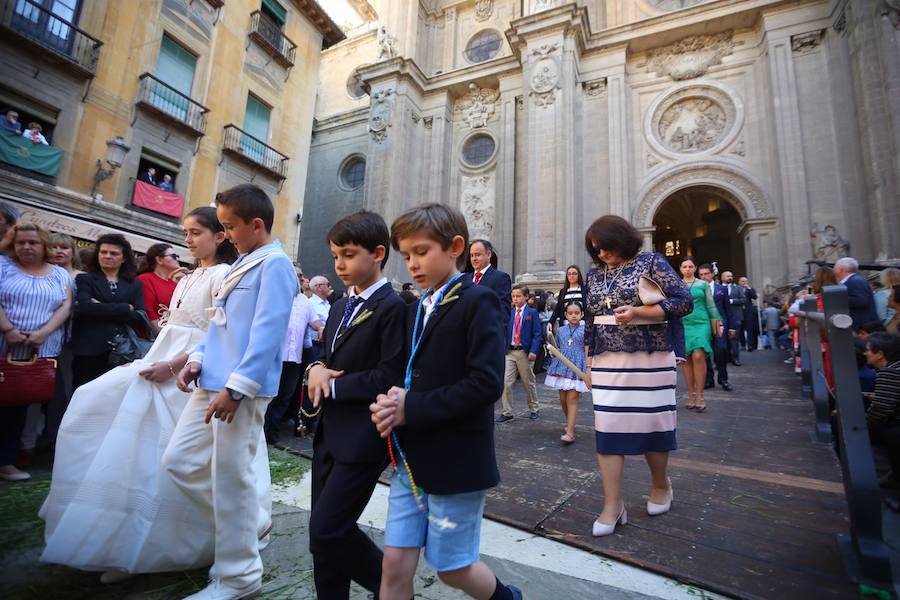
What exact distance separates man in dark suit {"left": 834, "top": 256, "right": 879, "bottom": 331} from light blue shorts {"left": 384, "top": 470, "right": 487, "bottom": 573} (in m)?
6.12

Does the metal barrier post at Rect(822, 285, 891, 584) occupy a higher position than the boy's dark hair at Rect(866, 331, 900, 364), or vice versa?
the boy's dark hair at Rect(866, 331, 900, 364)

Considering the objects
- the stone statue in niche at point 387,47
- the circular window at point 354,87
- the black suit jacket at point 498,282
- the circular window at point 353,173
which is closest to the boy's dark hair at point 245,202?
the black suit jacket at point 498,282

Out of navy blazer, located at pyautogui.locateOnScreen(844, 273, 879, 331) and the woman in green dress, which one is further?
the woman in green dress

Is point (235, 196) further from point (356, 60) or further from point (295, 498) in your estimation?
point (356, 60)

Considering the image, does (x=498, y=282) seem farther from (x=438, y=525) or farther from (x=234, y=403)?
(x=438, y=525)

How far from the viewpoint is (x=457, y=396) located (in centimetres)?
130

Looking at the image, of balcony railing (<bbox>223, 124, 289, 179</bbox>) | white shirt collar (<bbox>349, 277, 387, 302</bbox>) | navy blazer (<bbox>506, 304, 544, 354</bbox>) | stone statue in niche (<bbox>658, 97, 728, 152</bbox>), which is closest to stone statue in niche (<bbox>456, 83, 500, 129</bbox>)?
stone statue in niche (<bbox>658, 97, 728, 152</bbox>)

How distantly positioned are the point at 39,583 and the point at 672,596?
9.98ft

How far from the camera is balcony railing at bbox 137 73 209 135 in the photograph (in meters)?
11.5

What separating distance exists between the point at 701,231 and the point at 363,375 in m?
26.3

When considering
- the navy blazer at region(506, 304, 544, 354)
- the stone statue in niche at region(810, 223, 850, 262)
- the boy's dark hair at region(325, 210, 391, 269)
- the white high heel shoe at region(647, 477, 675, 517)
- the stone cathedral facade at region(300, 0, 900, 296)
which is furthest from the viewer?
the stone cathedral facade at region(300, 0, 900, 296)

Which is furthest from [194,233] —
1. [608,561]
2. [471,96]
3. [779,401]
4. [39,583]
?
[471,96]

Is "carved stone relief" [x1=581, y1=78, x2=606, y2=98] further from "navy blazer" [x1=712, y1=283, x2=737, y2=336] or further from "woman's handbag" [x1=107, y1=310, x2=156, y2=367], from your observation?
"woman's handbag" [x1=107, y1=310, x2=156, y2=367]

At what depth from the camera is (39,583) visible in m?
2.01
